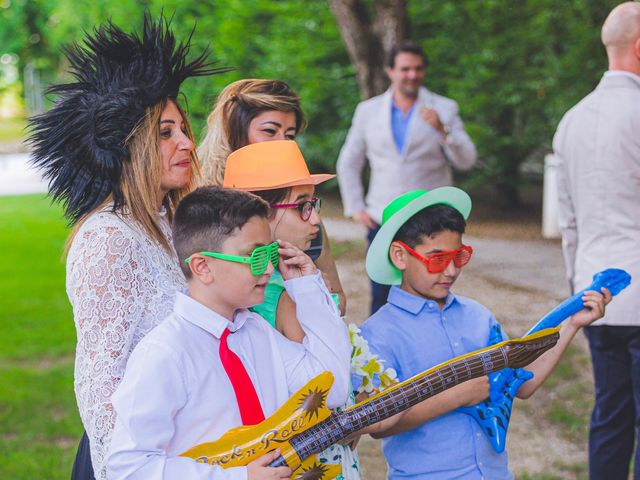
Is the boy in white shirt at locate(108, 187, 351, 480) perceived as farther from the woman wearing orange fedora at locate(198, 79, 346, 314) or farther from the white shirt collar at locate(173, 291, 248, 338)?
the woman wearing orange fedora at locate(198, 79, 346, 314)

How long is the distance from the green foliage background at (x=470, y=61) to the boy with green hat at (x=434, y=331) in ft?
26.2

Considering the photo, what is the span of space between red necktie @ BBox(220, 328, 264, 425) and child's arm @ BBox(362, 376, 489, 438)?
66cm

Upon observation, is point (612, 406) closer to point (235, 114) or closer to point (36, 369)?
point (235, 114)

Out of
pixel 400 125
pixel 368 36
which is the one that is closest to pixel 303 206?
pixel 400 125

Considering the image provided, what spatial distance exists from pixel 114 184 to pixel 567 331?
5.20 ft

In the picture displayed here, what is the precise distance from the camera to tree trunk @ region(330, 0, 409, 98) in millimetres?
9328

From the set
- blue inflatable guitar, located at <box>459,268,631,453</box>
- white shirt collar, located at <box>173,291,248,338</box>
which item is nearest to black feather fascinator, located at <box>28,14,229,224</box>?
white shirt collar, located at <box>173,291,248,338</box>

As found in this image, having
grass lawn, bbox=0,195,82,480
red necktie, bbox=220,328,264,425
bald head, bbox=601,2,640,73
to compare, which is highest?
bald head, bbox=601,2,640,73

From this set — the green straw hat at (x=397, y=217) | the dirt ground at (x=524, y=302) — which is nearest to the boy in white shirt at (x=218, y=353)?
the green straw hat at (x=397, y=217)

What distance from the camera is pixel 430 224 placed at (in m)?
2.84

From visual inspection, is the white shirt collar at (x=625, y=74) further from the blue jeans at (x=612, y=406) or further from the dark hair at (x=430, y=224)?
the dark hair at (x=430, y=224)

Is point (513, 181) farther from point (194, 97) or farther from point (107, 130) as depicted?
point (107, 130)

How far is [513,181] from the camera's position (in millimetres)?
13594

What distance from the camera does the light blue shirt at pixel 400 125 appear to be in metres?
6.12
